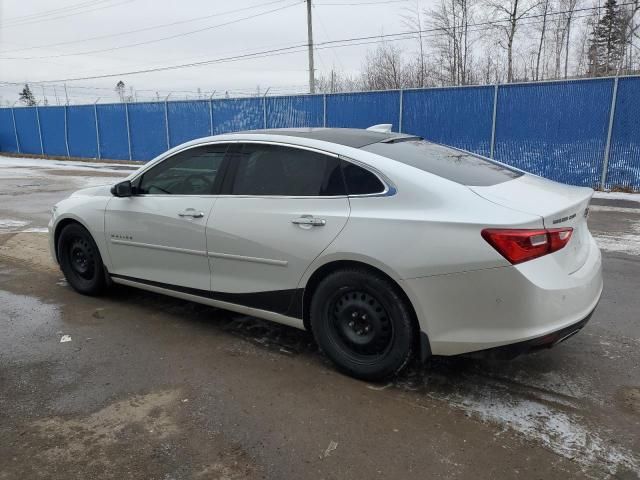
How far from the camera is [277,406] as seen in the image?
126 inches

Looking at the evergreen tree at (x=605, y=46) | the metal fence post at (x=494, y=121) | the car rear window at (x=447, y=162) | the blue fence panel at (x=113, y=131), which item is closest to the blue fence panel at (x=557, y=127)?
the metal fence post at (x=494, y=121)

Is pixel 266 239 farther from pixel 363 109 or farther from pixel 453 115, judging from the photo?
pixel 363 109

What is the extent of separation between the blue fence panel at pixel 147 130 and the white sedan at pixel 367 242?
745 inches

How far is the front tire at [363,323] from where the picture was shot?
10.5 feet

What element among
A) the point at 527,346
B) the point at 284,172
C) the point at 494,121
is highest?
the point at 494,121

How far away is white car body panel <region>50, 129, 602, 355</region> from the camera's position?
115 inches

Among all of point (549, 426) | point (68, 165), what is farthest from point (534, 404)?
point (68, 165)

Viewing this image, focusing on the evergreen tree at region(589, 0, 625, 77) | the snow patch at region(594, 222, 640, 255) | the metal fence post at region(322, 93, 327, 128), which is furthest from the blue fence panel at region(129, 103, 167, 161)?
the evergreen tree at region(589, 0, 625, 77)

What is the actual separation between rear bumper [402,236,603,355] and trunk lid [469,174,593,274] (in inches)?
5.7

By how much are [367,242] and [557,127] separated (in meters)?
11.4

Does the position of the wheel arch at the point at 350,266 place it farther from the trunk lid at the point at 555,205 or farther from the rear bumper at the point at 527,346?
the trunk lid at the point at 555,205

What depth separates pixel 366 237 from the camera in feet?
10.6

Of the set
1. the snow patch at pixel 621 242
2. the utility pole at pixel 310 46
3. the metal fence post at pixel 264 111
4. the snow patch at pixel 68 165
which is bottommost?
the snow patch at pixel 68 165

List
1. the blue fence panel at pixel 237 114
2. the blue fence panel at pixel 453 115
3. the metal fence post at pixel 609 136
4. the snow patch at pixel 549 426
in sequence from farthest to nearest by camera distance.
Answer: the blue fence panel at pixel 237 114, the blue fence panel at pixel 453 115, the metal fence post at pixel 609 136, the snow patch at pixel 549 426
